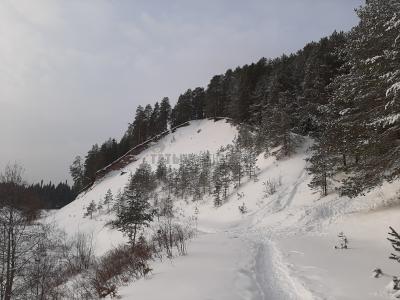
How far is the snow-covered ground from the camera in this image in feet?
25.7

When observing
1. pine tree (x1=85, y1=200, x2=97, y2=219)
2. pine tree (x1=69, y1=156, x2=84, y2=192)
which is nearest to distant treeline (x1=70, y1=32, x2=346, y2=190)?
pine tree (x1=69, y1=156, x2=84, y2=192)

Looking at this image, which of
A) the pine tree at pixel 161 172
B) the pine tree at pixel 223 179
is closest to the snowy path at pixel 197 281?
the pine tree at pixel 223 179

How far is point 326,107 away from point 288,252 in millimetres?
18436

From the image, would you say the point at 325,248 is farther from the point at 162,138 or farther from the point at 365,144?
the point at 162,138

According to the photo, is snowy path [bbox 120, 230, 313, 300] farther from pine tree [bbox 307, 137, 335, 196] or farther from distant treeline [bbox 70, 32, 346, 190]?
distant treeline [bbox 70, 32, 346, 190]

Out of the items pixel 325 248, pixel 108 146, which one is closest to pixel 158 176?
pixel 108 146

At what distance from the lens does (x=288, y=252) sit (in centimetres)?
1306

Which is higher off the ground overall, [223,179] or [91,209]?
[223,179]

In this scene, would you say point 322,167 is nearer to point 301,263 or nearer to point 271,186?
point 271,186

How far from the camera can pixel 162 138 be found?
7900 cm

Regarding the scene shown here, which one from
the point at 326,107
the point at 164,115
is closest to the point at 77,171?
the point at 164,115

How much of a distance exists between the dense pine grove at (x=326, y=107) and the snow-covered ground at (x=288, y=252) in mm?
1916

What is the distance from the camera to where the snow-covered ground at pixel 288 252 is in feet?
25.7

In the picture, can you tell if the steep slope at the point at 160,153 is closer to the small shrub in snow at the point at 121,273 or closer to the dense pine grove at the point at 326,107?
the dense pine grove at the point at 326,107
